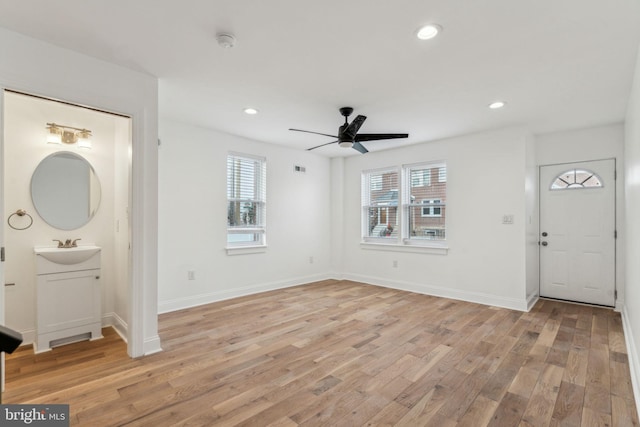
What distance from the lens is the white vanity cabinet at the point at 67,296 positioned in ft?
10.5

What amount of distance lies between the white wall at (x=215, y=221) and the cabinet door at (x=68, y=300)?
3.01 ft

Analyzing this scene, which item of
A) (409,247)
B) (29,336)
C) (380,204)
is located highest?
(380,204)

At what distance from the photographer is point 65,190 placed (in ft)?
12.0

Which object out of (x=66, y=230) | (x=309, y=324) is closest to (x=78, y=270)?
(x=66, y=230)

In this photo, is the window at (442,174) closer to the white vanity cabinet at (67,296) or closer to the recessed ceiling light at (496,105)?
the recessed ceiling light at (496,105)

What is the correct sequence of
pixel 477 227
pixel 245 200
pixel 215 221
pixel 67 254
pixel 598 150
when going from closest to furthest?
pixel 67 254 < pixel 598 150 < pixel 215 221 < pixel 477 227 < pixel 245 200

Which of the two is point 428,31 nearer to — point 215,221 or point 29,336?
point 215,221

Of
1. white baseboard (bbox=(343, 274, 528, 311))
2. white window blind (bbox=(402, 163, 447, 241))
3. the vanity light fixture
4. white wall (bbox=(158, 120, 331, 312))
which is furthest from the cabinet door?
white window blind (bbox=(402, 163, 447, 241))

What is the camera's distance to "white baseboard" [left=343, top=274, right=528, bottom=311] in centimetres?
465

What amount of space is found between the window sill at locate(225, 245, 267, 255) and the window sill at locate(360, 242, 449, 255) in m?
2.03

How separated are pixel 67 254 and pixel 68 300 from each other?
1.57 ft

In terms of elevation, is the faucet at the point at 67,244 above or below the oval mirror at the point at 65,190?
below

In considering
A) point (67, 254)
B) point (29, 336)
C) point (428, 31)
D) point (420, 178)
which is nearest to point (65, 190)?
point (67, 254)

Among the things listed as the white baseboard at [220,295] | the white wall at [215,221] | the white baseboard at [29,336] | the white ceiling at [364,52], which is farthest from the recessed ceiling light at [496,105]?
the white baseboard at [29,336]
